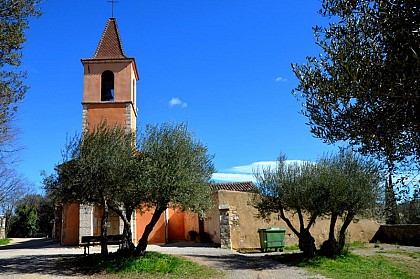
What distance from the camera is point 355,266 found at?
15.0 metres

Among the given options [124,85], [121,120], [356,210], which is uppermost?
[124,85]

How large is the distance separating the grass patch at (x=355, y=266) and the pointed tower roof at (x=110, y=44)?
55.3 feet

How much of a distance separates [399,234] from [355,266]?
1214 cm

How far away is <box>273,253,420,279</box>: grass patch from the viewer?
13.5 metres

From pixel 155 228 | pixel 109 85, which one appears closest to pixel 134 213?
pixel 155 228

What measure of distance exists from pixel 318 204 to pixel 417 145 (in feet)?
36.5

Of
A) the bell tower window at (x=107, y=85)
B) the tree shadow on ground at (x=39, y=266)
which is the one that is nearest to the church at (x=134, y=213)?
the bell tower window at (x=107, y=85)

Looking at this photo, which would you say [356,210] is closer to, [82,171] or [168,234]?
[82,171]

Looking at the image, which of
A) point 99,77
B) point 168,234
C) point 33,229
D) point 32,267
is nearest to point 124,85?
point 99,77

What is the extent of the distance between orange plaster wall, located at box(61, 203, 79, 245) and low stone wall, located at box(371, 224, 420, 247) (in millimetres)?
18990

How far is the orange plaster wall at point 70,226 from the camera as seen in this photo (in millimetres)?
23984

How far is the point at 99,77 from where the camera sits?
25.9 metres

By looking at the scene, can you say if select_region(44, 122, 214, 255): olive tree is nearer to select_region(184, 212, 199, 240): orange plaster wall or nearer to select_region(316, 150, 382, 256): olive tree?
select_region(316, 150, 382, 256): olive tree

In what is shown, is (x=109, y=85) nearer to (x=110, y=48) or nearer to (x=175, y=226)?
(x=110, y=48)
